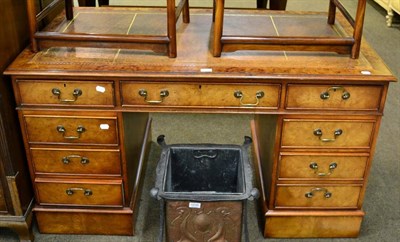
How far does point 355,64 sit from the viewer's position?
68.1 inches

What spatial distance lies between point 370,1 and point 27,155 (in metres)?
4.28

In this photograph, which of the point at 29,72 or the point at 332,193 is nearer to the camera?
the point at 29,72

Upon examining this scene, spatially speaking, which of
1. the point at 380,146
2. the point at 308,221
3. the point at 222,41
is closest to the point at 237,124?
the point at 380,146

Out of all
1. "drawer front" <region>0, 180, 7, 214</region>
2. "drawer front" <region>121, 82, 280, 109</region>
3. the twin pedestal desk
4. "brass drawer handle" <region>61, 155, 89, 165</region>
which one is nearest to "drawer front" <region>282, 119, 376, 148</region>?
the twin pedestal desk

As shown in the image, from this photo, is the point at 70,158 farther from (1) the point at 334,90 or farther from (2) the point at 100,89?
(1) the point at 334,90

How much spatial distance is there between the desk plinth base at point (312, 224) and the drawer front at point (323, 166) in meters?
0.17

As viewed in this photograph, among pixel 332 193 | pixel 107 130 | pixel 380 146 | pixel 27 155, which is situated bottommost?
pixel 380 146

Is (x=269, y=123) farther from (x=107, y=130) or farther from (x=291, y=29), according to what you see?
(x=107, y=130)

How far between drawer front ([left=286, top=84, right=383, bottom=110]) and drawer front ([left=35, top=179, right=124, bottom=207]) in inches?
29.7

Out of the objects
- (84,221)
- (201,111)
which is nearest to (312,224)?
(201,111)

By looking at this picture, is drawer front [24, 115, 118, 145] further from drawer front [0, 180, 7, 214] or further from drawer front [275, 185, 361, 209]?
drawer front [275, 185, 361, 209]

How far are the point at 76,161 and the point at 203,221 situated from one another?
536mm

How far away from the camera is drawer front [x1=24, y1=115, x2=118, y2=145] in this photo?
5.74ft

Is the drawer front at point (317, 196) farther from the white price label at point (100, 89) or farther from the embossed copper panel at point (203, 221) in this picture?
the white price label at point (100, 89)
